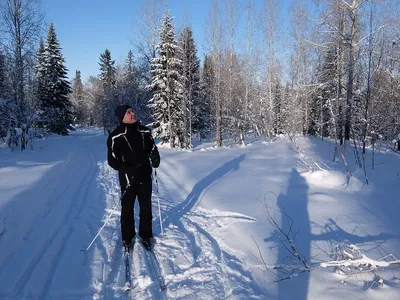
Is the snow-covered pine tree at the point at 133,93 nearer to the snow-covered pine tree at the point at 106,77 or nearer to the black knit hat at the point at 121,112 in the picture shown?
the snow-covered pine tree at the point at 106,77

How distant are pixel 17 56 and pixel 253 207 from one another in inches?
713

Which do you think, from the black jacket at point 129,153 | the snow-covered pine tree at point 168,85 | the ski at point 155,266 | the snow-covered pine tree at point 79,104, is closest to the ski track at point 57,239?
the ski at point 155,266

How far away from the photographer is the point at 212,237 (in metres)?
4.59

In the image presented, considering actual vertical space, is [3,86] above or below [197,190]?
above

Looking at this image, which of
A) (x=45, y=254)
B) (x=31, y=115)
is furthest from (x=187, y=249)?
(x=31, y=115)

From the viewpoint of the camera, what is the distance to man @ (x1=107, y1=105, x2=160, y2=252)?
14.1 ft

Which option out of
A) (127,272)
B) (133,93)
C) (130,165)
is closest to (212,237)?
(127,272)

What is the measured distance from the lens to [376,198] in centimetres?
600

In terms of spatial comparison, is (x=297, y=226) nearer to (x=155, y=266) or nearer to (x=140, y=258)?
(x=155, y=266)

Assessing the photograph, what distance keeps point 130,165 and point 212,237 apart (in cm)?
174

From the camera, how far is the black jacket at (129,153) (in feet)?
14.1

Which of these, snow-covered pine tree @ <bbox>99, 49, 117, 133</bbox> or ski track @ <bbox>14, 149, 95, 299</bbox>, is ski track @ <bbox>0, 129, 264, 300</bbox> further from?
snow-covered pine tree @ <bbox>99, 49, 117, 133</bbox>

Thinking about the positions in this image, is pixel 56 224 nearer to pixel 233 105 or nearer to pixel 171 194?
pixel 171 194

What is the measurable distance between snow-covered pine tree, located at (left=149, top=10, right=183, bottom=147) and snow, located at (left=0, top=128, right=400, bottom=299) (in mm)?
16072
